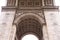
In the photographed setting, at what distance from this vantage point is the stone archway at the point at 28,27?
16.0 meters

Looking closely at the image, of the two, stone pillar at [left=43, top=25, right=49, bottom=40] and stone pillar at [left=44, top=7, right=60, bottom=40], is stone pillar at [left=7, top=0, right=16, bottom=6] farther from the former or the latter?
stone pillar at [left=43, top=25, right=49, bottom=40]

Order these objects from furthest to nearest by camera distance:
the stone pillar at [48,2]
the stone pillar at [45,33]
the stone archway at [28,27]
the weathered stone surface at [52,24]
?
1. the stone archway at [28,27]
2. the stone pillar at [48,2]
3. the stone pillar at [45,33]
4. the weathered stone surface at [52,24]

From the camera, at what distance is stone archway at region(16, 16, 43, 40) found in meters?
16.0

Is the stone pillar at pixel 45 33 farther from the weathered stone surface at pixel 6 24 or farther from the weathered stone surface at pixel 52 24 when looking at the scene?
the weathered stone surface at pixel 6 24

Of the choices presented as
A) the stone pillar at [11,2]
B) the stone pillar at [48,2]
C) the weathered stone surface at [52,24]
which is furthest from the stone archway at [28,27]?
the stone pillar at [48,2]

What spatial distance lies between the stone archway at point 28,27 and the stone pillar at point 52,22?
1.65 metres

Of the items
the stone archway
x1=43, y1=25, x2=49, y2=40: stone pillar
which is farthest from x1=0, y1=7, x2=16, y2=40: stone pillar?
x1=43, y1=25, x2=49, y2=40: stone pillar

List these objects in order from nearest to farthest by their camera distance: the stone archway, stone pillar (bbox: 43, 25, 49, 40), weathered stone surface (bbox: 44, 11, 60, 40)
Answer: weathered stone surface (bbox: 44, 11, 60, 40), stone pillar (bbox: 43, 25, 49, 40), the stone archway

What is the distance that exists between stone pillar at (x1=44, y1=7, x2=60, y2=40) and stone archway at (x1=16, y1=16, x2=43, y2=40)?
165 centimetres

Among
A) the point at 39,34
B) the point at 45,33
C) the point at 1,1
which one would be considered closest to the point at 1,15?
the point at 1,1

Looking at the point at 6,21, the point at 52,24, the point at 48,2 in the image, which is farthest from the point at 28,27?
the point at 52,24

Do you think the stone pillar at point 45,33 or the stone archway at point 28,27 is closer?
the stone pillar at point 45,33

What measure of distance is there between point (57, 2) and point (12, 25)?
5657 mm

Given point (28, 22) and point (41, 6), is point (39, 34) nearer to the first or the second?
point (28, 22)
